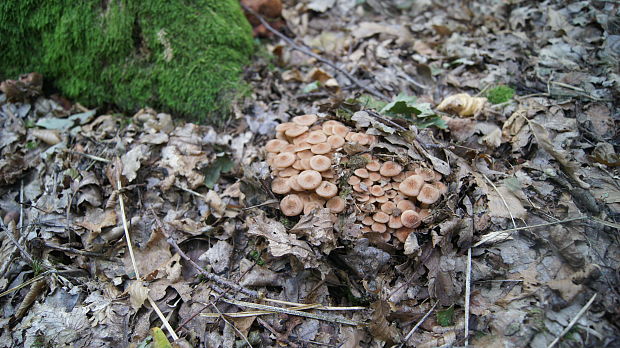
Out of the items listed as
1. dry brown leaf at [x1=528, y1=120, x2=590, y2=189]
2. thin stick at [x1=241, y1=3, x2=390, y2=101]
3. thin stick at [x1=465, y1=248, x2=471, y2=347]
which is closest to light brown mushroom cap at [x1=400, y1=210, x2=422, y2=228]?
thin stick at [x1=465, y1=248, x2=471, y2=347]

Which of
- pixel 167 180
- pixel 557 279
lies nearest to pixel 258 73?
pixel 167 180

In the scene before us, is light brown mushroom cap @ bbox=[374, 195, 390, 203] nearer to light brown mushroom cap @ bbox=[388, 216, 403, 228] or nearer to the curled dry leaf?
light brown mushroom cap @ bbox=[388, 216, 403, 228]

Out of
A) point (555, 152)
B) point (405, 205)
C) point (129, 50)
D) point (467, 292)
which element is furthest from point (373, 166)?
point (129, 50)

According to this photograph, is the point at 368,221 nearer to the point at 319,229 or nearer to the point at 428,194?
the point at 319,229

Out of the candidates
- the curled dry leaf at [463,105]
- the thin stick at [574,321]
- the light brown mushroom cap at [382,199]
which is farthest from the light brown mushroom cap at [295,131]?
the thin stick at [574,321]

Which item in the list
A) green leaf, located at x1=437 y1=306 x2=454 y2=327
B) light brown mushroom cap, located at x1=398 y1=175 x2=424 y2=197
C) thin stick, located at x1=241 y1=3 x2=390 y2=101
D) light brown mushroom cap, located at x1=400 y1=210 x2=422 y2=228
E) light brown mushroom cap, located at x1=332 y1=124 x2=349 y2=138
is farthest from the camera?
thin stick, located at x1=241 y1=3 x2=390 y2=101

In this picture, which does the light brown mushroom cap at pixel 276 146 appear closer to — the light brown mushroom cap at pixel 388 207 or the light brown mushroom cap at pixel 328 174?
the light brown mushroom cap at pixel 328 174
